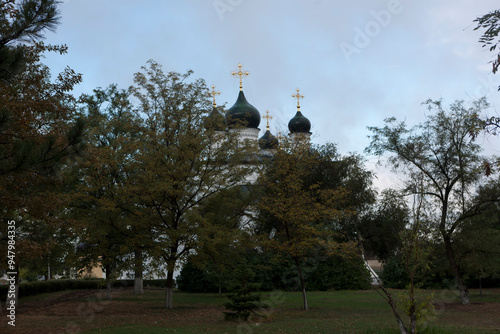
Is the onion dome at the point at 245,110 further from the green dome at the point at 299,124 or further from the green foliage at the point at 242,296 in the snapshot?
the green foliage at the point at 242,296

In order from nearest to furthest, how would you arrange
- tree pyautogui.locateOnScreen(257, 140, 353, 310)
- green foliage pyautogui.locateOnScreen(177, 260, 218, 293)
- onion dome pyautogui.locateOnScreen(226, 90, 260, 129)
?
tree pyautogui.locateOnScreen(257, 140, 353, 310)
green foliage pyautogui.locateOnScreen(177, 260, 218, 293)
onion dome pyautogui.locateOnScreen(226, 90, 260, 129)

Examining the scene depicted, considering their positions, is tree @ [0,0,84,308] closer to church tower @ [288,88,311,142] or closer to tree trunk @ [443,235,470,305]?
tree trunk @ [443,235,470,305]

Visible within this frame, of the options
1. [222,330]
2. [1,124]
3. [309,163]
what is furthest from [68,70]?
[309,163]

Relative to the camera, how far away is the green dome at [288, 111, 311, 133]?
165 ft

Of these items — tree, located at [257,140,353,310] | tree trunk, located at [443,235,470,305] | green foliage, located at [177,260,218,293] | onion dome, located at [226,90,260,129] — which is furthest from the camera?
onion dome, located at [226,90,260,129]

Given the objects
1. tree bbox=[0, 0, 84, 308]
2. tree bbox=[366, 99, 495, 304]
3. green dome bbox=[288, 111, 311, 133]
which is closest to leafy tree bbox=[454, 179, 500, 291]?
tree bbox=[366, 99, 495, 304]

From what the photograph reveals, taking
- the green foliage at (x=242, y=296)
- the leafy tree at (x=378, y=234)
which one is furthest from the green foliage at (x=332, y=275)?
the green foliage at (x=242, y=296)

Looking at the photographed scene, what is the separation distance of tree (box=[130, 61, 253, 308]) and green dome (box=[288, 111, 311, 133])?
98.6ft

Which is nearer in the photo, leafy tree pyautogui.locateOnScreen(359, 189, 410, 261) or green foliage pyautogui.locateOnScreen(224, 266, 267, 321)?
green foliage pyautogui.locateOnScreen(224, 266, 267, 321)

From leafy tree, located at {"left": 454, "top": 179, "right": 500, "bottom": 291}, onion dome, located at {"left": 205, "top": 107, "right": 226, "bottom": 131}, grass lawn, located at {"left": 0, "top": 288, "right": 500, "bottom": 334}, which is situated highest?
onion dome, located at {"left": 205, "top": 107, "right": 226, "bottom": 131}

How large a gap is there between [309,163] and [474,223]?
26.7ft

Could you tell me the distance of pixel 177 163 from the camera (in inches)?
711

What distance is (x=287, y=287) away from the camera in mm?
29094

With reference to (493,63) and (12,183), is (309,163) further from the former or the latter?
(493,63)
